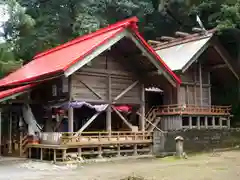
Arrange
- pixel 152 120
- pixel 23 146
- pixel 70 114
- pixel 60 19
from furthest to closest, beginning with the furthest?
pixel 60 19
pixel 152 120
pixel 23 146
pixel 70 114

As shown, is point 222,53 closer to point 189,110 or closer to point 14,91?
point 189,110

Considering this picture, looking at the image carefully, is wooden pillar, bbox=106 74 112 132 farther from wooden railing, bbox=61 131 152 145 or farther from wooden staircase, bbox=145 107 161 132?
wooden staircase, bbox=145 107 161 132

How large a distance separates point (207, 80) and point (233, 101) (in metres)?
4.29

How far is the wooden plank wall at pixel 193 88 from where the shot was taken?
25.8 meters

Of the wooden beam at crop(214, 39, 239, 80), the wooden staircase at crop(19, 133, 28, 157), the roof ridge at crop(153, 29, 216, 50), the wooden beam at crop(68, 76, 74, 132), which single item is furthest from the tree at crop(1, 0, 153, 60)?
the wooden beam at crop(68, 76, 74, 132)

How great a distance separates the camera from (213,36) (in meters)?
25.2

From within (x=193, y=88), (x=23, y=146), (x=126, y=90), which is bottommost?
(x=23, y=146)

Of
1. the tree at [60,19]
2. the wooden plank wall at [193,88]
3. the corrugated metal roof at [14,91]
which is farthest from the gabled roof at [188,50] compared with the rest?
the corrugated metal roof at [14,91]

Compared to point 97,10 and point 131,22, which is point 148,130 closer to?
point 131,22

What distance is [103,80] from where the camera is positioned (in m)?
20.2

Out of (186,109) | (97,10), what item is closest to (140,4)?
(97,10)

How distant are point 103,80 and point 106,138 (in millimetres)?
3052

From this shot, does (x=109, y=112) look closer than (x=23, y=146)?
No

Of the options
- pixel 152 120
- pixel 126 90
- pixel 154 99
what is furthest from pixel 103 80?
pixel 154 99
